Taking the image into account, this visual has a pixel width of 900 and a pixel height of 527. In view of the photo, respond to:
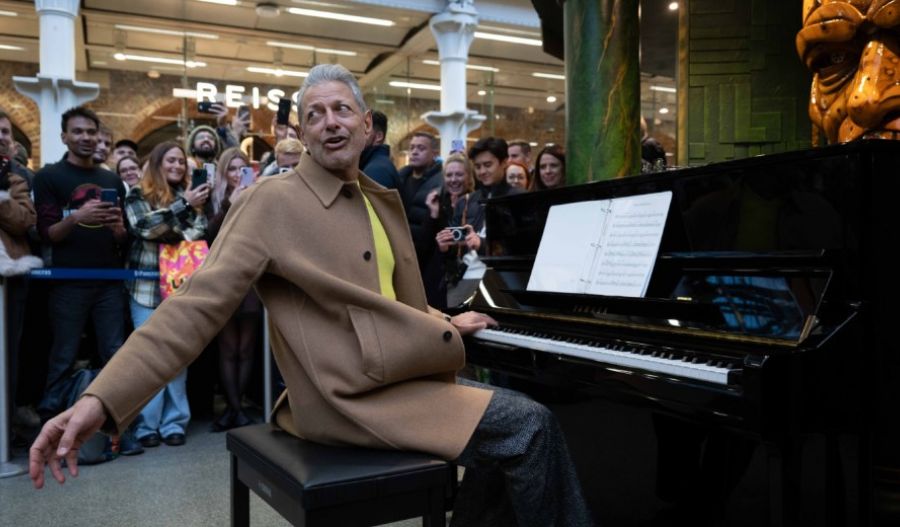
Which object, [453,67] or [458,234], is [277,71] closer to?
[453,67]

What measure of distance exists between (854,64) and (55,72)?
337 inches

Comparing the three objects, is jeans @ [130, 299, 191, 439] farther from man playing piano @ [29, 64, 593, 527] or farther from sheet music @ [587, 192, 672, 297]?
sheet music @ [587, 192, 672, 297]

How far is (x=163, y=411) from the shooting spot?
15.1 feet

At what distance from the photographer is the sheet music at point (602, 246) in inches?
99.9

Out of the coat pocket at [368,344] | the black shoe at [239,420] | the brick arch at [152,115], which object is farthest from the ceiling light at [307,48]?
the coat pocket at [368,344]

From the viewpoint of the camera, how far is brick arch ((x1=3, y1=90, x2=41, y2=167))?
13.2 m

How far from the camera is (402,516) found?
1.71 meters

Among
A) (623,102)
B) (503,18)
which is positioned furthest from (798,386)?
(503,18)

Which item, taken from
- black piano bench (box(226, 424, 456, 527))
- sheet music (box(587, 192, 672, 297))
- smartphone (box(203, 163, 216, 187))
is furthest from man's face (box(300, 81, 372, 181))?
smartphone (box(203, 163, 216, 187))

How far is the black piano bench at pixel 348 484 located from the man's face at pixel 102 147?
135 inches

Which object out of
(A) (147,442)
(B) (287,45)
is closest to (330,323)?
(A) (147,442)

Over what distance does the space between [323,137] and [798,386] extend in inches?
48.8

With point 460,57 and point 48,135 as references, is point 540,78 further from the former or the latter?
point 48,135

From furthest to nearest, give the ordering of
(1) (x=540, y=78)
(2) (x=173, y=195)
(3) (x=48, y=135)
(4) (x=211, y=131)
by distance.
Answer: (1) (x=540, y=78) < (3) (x=48, y=135) < (4) (x=211, y=131) < (2) (x=173, y=195)
